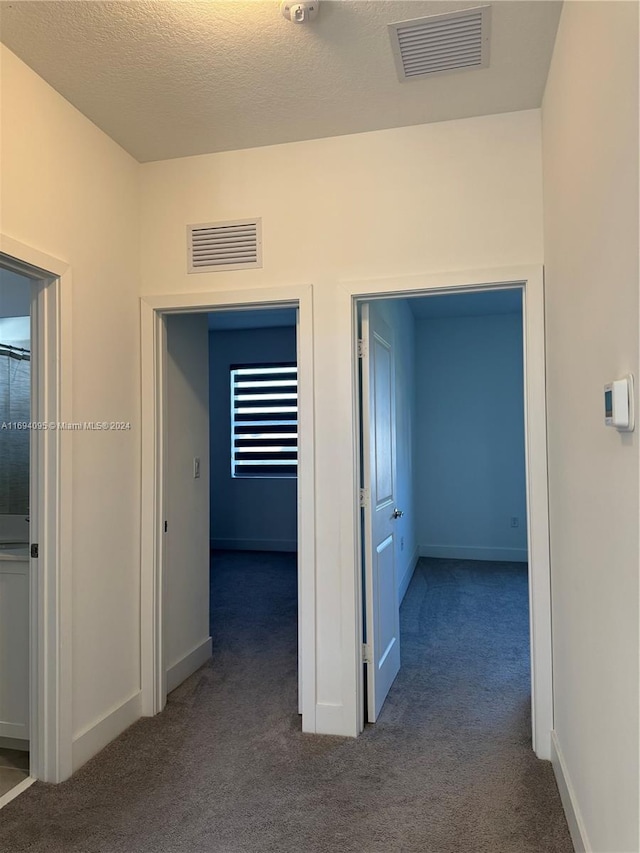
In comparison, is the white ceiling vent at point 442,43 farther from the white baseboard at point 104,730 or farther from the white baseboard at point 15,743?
the white baseboard at point 15,743

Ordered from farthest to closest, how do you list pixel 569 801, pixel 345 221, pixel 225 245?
pixel 225 245 → pixel 345 221 → pixel 569 801

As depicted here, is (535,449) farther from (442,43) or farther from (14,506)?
(14,506)

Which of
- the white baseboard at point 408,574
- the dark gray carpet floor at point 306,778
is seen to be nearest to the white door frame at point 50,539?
the dark gray carpet floor at point 306,778

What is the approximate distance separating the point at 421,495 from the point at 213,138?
4.71 m

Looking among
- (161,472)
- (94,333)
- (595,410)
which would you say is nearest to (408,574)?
(161,472)

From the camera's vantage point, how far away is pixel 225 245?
2.83m

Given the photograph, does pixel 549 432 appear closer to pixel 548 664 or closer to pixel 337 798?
pixel 548 664

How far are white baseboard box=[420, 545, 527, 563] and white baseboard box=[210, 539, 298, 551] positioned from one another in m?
1.65

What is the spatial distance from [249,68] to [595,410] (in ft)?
5.99

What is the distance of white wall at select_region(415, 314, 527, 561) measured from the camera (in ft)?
20.7

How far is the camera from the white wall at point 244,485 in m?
7.04

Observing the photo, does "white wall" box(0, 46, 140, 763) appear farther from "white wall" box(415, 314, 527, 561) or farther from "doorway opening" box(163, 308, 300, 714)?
"white wall" box(415, 314, 527, 561)

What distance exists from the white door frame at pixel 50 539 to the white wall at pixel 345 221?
749 millimetres

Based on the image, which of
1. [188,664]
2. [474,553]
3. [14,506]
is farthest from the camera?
[474,553]
